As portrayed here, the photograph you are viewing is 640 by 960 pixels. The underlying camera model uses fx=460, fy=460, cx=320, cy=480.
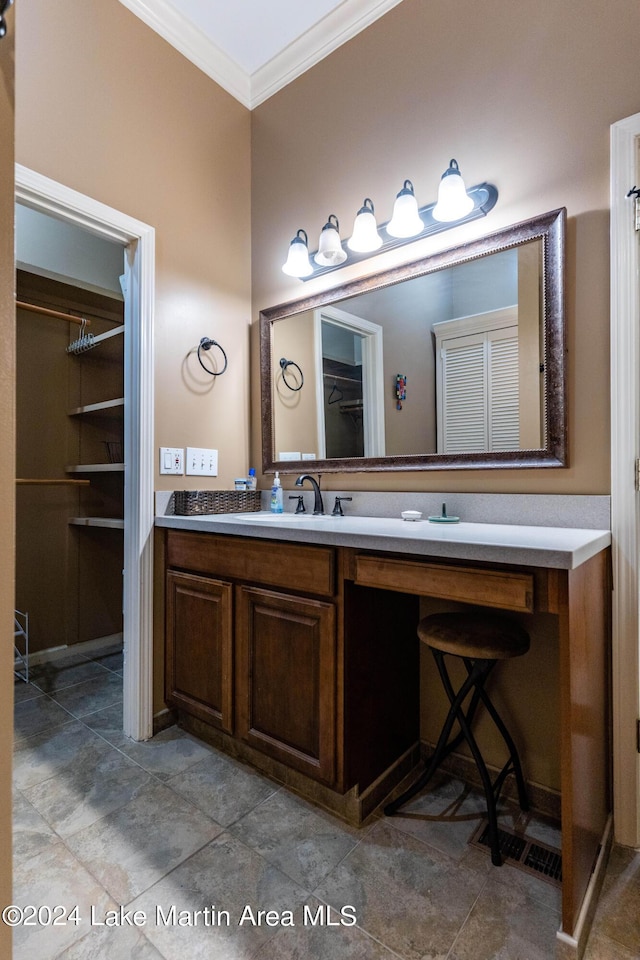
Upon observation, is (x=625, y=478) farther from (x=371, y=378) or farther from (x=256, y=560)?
(x=256, y=560)

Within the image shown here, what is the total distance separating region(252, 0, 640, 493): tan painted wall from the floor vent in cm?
103

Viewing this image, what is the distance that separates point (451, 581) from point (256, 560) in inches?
27.1

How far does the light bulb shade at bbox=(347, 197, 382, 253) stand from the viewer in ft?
5.94

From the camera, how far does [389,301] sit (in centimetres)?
188

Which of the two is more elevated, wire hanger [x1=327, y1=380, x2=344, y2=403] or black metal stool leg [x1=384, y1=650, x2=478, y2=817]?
wire hanger [x1=327, y1=380, x2=344, y2=403]

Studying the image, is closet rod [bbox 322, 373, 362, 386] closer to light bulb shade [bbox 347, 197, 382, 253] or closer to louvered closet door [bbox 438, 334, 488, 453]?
louvered closet door [bbox 438, 334, 488, 453]

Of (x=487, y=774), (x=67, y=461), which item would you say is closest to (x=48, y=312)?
(x=67, y=461)

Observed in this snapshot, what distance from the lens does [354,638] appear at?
140cm

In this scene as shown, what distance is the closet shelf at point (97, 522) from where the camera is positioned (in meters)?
2.37

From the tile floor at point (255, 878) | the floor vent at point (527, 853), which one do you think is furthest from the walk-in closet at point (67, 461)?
the floor vent at point (527, 853)

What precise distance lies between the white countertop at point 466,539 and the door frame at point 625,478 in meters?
0.11

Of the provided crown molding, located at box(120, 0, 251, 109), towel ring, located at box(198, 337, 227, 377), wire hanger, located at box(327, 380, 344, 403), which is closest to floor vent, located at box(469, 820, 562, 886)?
wire hanger, located at box(327, 380, 344, 403)

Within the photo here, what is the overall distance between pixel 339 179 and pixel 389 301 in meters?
0.66

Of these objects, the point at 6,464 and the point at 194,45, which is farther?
the point at 194,45
